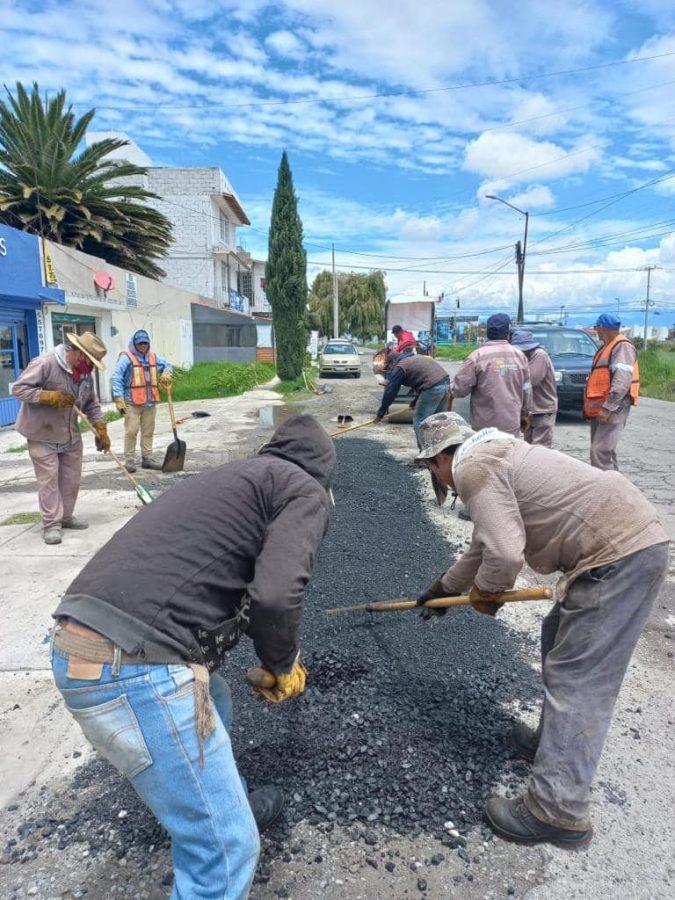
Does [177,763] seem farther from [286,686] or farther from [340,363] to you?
[340,363]

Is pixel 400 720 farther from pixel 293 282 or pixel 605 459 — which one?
pixel 293 282

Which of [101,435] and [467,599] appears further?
[101,435]

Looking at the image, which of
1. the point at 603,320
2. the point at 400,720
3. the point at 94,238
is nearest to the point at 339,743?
the point at 400,720

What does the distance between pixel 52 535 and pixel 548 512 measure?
448 centimetres

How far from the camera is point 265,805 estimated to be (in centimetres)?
215

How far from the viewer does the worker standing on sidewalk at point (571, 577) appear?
6.71 ft

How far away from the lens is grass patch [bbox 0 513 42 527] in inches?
228

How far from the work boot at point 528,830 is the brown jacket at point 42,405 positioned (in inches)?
180

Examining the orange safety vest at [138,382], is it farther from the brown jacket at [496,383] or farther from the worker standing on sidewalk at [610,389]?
the worker standing on sidewalk at [610,389]

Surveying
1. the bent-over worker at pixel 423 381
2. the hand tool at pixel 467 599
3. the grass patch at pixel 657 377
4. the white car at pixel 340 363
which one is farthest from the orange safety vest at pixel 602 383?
the white car at pixel 340 363

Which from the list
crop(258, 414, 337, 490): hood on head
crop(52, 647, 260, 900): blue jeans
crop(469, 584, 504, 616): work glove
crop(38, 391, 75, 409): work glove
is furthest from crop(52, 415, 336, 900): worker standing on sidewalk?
crop(38, 391, 75, 409): work glove

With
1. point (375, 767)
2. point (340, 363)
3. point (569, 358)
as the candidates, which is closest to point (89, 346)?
point (375, 767)

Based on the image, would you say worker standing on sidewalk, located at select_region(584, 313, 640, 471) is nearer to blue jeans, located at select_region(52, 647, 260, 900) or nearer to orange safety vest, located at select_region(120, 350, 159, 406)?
blue jeans, located at select_region(52, 647, 260, 900)

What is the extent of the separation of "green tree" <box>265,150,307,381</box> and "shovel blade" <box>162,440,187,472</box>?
13.7 m
